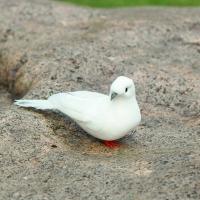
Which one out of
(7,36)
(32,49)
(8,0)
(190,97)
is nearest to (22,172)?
(190,97)

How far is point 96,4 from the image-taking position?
7566 millimetres

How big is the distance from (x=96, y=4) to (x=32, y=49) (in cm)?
296

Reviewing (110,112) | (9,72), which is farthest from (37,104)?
(9,72)

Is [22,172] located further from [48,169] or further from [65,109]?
[65,109]

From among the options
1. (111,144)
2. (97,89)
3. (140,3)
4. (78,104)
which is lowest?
(111,144)

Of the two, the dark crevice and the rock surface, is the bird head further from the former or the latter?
the dark crevice

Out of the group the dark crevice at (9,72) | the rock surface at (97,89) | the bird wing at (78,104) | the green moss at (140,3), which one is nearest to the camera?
→ the rock surface at (97,89)

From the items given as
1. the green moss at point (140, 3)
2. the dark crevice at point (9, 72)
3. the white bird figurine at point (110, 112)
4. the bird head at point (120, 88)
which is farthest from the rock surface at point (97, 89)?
the green moss at point (140, 3)

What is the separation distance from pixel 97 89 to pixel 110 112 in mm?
853

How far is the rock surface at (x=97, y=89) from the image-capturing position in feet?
10.0

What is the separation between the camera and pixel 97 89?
13.9ft

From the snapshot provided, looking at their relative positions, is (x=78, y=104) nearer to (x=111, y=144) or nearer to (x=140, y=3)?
(x=111, y=144)

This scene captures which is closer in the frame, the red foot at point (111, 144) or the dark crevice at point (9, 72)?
the red foot at point (111, 144)

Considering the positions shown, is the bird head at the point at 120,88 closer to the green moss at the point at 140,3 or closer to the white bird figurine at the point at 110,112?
the white bird figurine at the point at 110,112
